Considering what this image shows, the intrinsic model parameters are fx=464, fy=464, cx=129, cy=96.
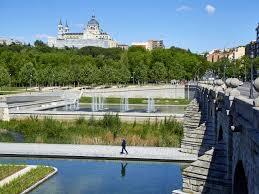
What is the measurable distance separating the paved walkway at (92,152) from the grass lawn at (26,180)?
16.0 feet

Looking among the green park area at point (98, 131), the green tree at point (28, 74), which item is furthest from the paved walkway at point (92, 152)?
the green tree at point (28, 74)

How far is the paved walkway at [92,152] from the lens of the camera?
30.6 m

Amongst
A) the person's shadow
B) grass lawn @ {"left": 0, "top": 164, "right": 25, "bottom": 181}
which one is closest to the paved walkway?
the person's shadow

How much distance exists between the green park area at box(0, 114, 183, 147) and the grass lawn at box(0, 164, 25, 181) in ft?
34.2

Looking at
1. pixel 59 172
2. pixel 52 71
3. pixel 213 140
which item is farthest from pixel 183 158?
pixel 52 71

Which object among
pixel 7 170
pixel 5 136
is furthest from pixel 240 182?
pixel 5 136

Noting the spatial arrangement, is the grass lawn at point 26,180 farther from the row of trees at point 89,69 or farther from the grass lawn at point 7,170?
the row of trees at point 89,69

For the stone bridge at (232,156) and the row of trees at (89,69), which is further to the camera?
the row of trees at (89,69)

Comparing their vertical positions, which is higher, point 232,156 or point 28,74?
point 28,74

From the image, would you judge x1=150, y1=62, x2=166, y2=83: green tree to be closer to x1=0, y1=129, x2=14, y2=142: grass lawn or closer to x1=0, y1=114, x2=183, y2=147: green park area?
x1=0, y1=114, x2=183, y2=147: green park area

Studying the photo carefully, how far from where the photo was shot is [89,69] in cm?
9806

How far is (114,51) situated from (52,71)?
80617mm

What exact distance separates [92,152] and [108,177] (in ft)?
18.8

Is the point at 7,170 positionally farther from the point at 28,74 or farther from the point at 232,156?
the point at 28,74
